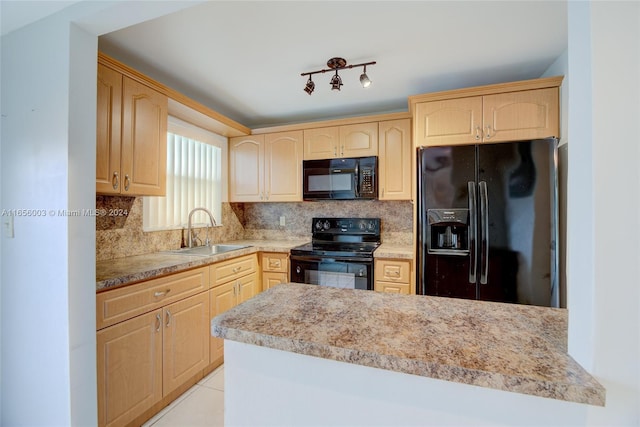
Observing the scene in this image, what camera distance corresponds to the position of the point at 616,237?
551mm

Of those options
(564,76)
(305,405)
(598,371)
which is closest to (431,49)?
(564,76)

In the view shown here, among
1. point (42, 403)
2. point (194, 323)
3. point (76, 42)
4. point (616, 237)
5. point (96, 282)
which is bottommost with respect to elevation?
point (42, 403)

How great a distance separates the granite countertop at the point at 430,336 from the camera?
556mm

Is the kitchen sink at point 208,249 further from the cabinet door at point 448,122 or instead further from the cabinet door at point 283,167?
the cabinet door at point 448,122

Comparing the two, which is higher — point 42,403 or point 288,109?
point 288,109

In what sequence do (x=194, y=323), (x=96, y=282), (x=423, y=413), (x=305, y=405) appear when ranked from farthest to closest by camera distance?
1. (x=194, y=323)
2. (x=96, y=282)
3. (x=305, y=405)
4. (x=423, y=413)

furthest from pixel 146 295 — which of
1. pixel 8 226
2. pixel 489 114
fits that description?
pixel 489 114

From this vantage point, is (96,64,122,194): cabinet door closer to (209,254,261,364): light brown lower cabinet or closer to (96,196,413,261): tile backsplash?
(96,196,413,261): tile backsplash

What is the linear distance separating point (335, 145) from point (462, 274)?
1.68m

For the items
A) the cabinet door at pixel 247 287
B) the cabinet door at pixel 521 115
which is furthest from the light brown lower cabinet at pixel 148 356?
the cabinet door at pixel 521 115

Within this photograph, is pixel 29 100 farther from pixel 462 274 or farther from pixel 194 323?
pixel 462 274

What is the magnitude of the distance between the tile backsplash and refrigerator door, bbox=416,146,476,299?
2.45ft

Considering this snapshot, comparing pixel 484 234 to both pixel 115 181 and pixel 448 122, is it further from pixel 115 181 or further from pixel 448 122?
pixel 115 181

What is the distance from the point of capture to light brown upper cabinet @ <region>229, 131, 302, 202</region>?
3050 mm
